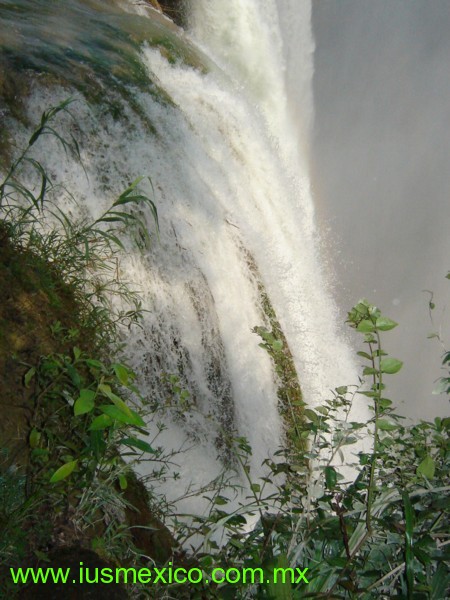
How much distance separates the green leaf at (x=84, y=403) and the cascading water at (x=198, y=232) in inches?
30.4

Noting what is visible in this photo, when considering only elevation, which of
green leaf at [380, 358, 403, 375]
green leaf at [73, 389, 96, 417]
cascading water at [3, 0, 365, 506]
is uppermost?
cascading water at [3, 0, 365, 506]

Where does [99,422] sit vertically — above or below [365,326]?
below

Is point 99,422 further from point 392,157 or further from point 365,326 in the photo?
point 392,157

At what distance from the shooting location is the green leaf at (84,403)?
963 millimetres

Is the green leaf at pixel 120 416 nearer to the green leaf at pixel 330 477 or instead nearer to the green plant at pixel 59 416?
the green plant at pixel 59 416

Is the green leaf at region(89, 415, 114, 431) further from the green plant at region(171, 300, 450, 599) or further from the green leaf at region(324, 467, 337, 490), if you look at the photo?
the green leaf at region(324, 467, 337, 490)

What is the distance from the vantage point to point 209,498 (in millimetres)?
1577

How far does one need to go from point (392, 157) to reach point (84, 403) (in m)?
12.6

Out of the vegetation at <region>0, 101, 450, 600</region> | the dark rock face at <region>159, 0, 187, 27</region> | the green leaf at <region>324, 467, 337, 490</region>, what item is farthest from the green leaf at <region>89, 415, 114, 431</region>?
the dark rock face at <region>159, 0, 187, 27</region>

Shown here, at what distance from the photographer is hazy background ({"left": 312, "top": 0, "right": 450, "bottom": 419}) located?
38.3 feet

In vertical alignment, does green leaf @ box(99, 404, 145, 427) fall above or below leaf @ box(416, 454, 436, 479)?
above

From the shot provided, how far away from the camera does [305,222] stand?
944cm

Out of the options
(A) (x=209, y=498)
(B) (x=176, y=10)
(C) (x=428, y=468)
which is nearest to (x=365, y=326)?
(C) (x=428, y=468)

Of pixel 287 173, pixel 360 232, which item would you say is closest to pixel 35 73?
pixel 287 173
